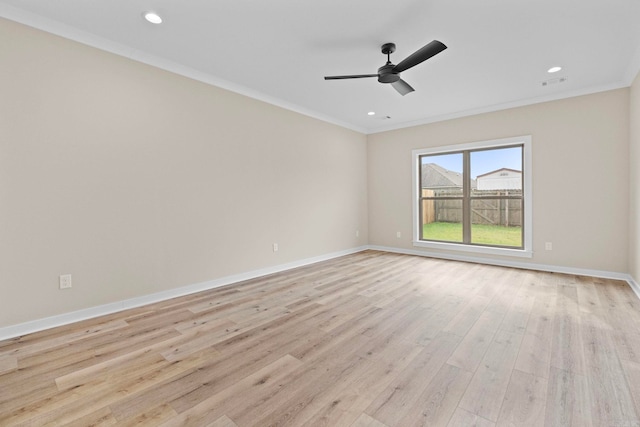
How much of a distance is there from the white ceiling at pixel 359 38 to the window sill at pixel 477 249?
2.50 meters

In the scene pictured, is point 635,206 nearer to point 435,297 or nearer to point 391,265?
point 435,297

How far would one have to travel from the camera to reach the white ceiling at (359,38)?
2.39 m

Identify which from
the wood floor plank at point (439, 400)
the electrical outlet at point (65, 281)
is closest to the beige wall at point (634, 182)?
the wood floor plank at point (439, 400)

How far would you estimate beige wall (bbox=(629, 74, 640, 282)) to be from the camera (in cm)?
345

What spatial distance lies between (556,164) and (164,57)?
5.57 metres

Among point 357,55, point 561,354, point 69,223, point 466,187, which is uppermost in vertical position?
point 357,55

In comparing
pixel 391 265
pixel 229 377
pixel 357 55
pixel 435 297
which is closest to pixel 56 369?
pixel 229 377

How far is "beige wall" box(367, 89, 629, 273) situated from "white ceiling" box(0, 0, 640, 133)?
0.36 meters

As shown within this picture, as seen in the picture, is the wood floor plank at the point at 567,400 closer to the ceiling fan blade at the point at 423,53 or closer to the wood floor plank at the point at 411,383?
the wood floor plank at the point at 411,383

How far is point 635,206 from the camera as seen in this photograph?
3.60 m

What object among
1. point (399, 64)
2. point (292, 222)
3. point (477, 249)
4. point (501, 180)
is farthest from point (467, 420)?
point (501, 180)

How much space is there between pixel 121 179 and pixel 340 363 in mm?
2795

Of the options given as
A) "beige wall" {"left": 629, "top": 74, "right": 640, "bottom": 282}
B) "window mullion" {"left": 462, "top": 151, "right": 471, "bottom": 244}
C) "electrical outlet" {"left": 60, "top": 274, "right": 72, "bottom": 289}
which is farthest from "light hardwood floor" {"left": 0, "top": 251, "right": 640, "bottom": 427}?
"window mullion" {"left": 462, "top": 151, "right": 471, "bottom": 244}

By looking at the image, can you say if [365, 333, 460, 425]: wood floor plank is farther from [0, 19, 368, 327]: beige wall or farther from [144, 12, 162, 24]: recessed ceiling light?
[144, 12, 162, 24]: recessed ceiling light
